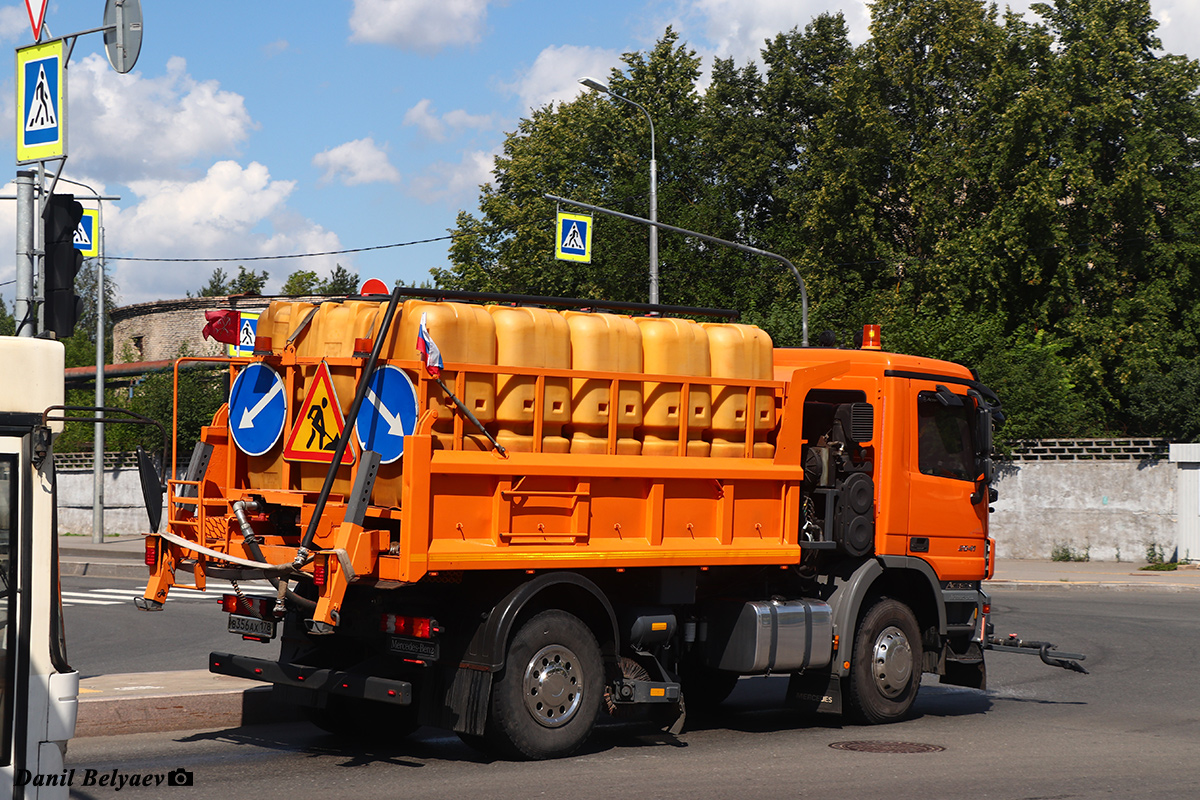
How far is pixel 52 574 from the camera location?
174 inches

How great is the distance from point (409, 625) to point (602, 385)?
194 centimetres

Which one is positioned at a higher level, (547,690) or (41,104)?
(41,104)

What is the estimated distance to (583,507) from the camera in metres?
8.19

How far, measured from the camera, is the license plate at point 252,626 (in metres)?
8.30

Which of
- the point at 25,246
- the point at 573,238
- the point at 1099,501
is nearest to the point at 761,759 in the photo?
the point at 25,246

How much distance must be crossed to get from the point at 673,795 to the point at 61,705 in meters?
3.70

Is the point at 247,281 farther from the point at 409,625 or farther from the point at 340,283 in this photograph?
the point at 409,625

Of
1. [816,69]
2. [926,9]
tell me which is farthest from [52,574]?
[816,69]

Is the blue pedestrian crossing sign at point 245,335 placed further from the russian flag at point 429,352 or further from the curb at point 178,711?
the curb at point 178,711

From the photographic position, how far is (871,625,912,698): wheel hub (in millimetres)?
9977

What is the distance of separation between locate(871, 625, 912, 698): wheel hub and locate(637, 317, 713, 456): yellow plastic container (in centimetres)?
235

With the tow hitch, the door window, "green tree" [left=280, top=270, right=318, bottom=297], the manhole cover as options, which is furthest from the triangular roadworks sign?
"green tree" [left=280, top=270, right=318, bottom=297]

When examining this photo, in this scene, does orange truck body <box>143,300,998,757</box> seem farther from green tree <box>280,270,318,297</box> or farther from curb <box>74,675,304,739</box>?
green tree <box>280,270,318,297</box>

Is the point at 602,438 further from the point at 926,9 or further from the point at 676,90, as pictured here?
the point at 676,90
